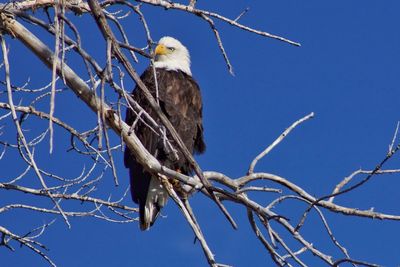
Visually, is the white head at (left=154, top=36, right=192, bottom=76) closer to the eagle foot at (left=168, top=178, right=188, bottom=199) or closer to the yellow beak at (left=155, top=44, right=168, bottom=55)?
the yellow beak at (left=155, top=44, right=168, bottom=55)

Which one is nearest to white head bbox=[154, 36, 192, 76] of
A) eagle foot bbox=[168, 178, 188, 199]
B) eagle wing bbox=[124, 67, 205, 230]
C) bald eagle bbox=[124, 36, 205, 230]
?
bald eagle bbox=[124, 36, 205, 230]

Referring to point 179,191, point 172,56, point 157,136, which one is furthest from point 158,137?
point 172,56

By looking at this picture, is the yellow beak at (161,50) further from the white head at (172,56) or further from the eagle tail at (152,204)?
the eagle tail at (152,204)

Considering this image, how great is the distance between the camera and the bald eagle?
5.24 meters

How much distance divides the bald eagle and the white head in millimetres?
171

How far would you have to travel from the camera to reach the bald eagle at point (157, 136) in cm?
524

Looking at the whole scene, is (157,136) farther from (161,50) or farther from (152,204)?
(161,50)

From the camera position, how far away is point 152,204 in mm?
5266

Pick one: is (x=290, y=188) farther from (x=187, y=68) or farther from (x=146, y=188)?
(x=187, y=68)

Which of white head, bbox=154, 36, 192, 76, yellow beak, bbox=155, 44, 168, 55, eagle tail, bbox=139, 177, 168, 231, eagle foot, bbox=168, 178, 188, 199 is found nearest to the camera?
eagle foot, bbox=168, 178, 188, 199

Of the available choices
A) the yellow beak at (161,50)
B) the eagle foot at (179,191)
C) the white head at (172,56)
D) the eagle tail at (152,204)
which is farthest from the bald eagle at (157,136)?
the eagle foot at (179,191)

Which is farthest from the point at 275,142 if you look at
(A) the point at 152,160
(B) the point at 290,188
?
(A) the point at 152,160

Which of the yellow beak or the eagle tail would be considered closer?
the eagle tail

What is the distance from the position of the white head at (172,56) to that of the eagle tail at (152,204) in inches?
50.8
